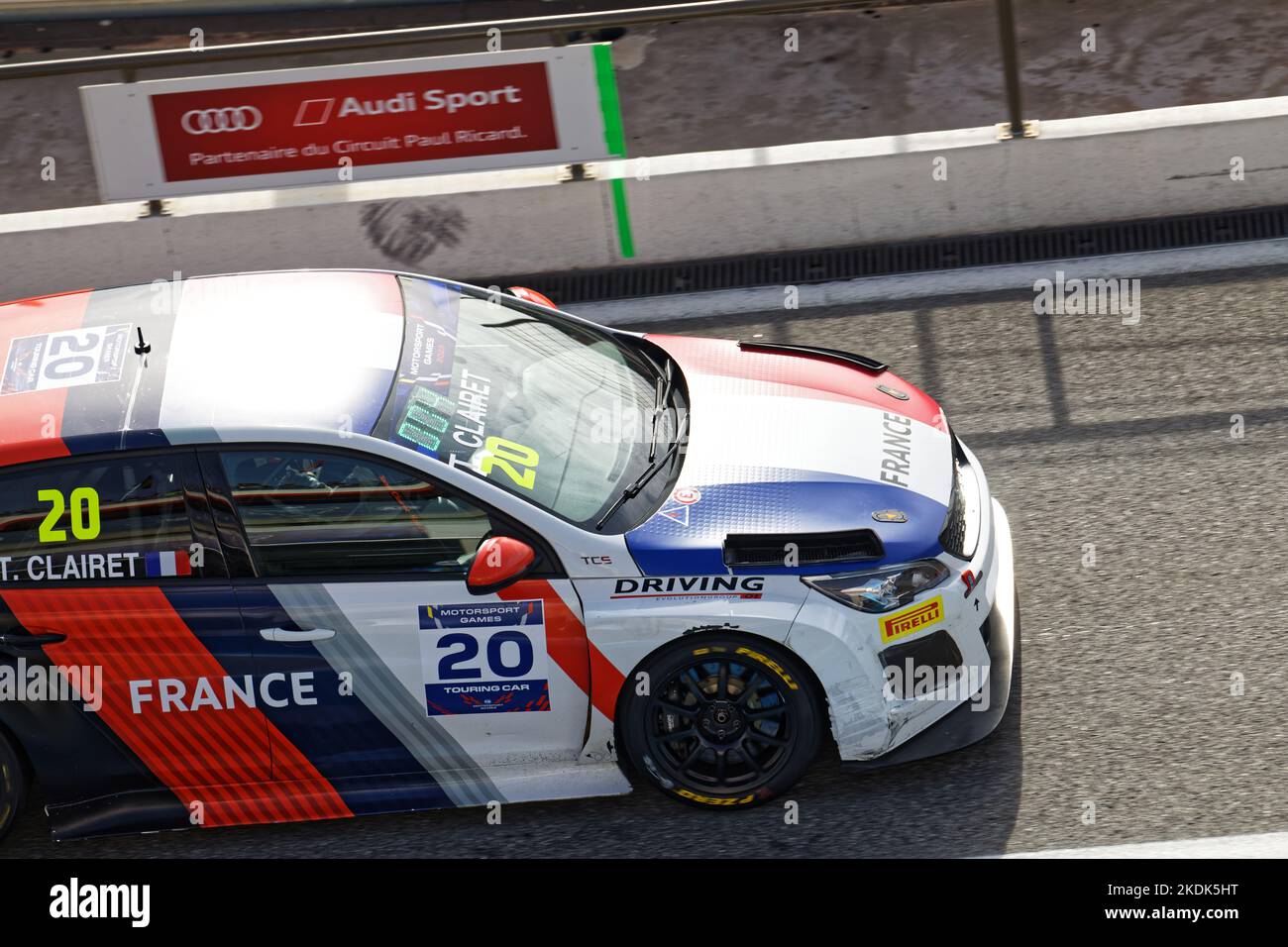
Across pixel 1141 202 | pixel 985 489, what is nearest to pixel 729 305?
pixel 1141 202

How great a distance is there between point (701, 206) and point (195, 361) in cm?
425

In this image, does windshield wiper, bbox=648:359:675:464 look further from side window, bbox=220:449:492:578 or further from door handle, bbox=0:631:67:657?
door handle, bbox=0:631:67:657

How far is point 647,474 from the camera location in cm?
569

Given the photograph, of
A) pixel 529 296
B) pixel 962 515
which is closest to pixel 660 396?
pixel 529 296

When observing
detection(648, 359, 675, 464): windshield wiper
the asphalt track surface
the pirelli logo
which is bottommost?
the asphalt track surface

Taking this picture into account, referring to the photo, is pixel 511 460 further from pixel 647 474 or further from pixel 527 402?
pixel 647 474

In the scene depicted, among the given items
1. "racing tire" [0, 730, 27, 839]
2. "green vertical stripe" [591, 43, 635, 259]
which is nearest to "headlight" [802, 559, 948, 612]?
"racing tire" [0, 730, 27, 839]

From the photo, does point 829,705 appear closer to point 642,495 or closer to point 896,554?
point 896,554

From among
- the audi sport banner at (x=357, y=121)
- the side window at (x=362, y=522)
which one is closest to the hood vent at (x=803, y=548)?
the side window at (x=362, y=522)

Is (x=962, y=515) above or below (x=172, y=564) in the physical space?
below

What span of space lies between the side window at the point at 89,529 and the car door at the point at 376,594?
161 millimetres

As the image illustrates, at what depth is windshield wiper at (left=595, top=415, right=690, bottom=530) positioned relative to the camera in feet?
18.0

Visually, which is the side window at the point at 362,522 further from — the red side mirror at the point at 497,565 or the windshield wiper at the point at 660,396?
the windshield wiper at the point at 660,396
